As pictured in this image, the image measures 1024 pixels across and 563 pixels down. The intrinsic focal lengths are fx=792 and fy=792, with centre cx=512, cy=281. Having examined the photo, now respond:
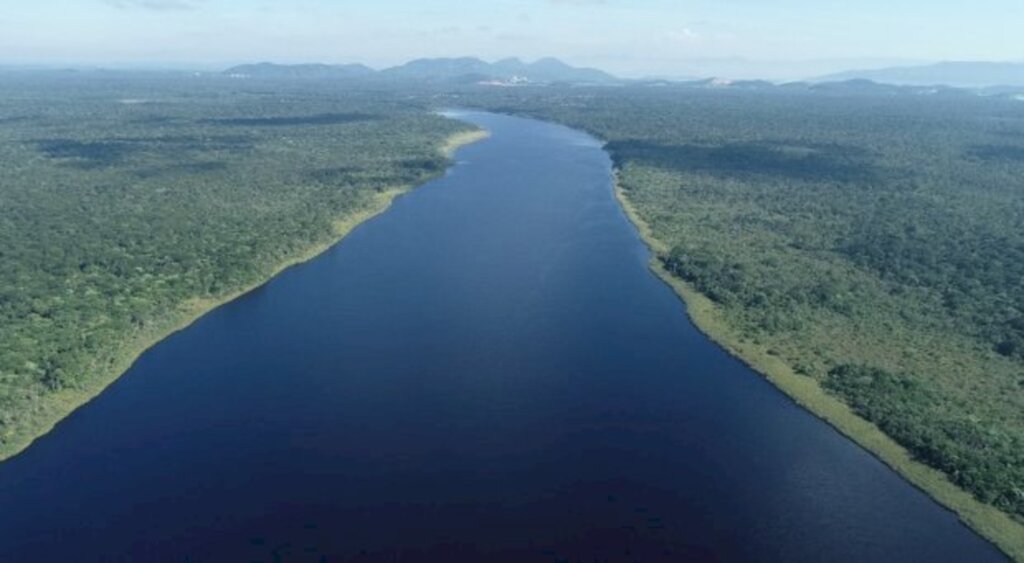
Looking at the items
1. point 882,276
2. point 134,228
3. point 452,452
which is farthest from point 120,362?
point 882,276

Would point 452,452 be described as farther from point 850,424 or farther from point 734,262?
point 734,262

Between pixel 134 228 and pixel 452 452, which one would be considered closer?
pixel 452 452

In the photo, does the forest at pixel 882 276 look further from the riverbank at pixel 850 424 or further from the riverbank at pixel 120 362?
the riverbank at pixel 120 362

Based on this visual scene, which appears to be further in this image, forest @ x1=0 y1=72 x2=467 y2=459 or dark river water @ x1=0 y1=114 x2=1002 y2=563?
forest @ x1=0 y1=72 x2=467 y2=459

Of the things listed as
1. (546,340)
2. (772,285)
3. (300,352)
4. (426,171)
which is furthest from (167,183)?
(772,285)

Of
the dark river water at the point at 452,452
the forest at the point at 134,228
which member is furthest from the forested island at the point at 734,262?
the dark river water at the point at 452,452

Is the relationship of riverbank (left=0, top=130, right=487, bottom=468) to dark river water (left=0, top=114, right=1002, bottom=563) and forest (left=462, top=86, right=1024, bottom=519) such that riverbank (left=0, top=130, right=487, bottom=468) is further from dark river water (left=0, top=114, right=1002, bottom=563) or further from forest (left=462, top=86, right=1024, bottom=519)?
forest (left=462, top=86, right=1024, bottom=519)

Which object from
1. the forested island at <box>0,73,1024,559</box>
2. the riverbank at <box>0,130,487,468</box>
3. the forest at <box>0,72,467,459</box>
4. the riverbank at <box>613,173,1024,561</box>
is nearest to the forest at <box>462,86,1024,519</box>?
the forested island at <box>0,73,1024,559</box>

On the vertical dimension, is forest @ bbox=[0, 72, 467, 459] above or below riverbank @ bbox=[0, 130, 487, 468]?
above
